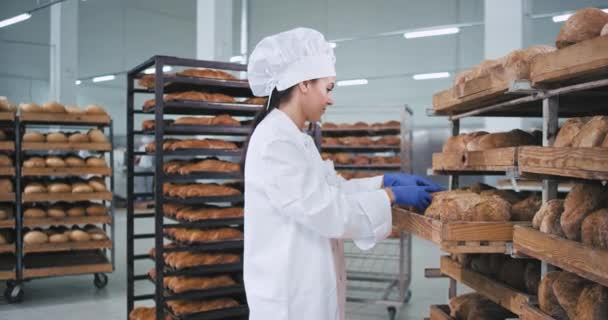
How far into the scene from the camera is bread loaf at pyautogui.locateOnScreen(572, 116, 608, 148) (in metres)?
1.51

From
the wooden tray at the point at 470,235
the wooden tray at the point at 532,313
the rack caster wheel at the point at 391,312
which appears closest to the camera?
the wooden tray at the point at 532,313

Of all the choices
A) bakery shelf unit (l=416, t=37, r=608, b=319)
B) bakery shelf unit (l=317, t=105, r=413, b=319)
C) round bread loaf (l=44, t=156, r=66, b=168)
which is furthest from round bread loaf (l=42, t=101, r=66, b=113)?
Result: bakery shelf unit (l=416, t=37, r=608, b=319)

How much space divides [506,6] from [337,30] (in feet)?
22.3

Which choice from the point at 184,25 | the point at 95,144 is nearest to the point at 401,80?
the point at 184,25

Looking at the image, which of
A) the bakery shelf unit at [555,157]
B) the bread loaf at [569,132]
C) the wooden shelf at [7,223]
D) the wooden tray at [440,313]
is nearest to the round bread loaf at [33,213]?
the wooden shelf at [7,223]

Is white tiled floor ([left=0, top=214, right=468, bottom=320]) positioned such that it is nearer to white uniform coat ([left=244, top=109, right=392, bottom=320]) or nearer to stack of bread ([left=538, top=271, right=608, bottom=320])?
white uniform coat ([left=244, top=109, right=392, bottom=320])

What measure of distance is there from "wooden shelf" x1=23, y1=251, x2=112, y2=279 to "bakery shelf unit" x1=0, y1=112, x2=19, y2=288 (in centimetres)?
15

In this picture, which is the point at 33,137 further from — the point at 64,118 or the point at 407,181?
the point at 407,181

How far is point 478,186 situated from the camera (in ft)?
8.12

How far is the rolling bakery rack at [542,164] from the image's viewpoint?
136cm

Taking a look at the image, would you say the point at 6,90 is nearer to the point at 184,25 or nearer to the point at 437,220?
the point at 184,25

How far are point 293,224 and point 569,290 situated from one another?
0.89 metres

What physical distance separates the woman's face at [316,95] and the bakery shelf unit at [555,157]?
1.79ft

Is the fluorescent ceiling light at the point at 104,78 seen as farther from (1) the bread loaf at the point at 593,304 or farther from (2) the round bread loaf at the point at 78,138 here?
(1) the bread loaf at the point at 593,304
